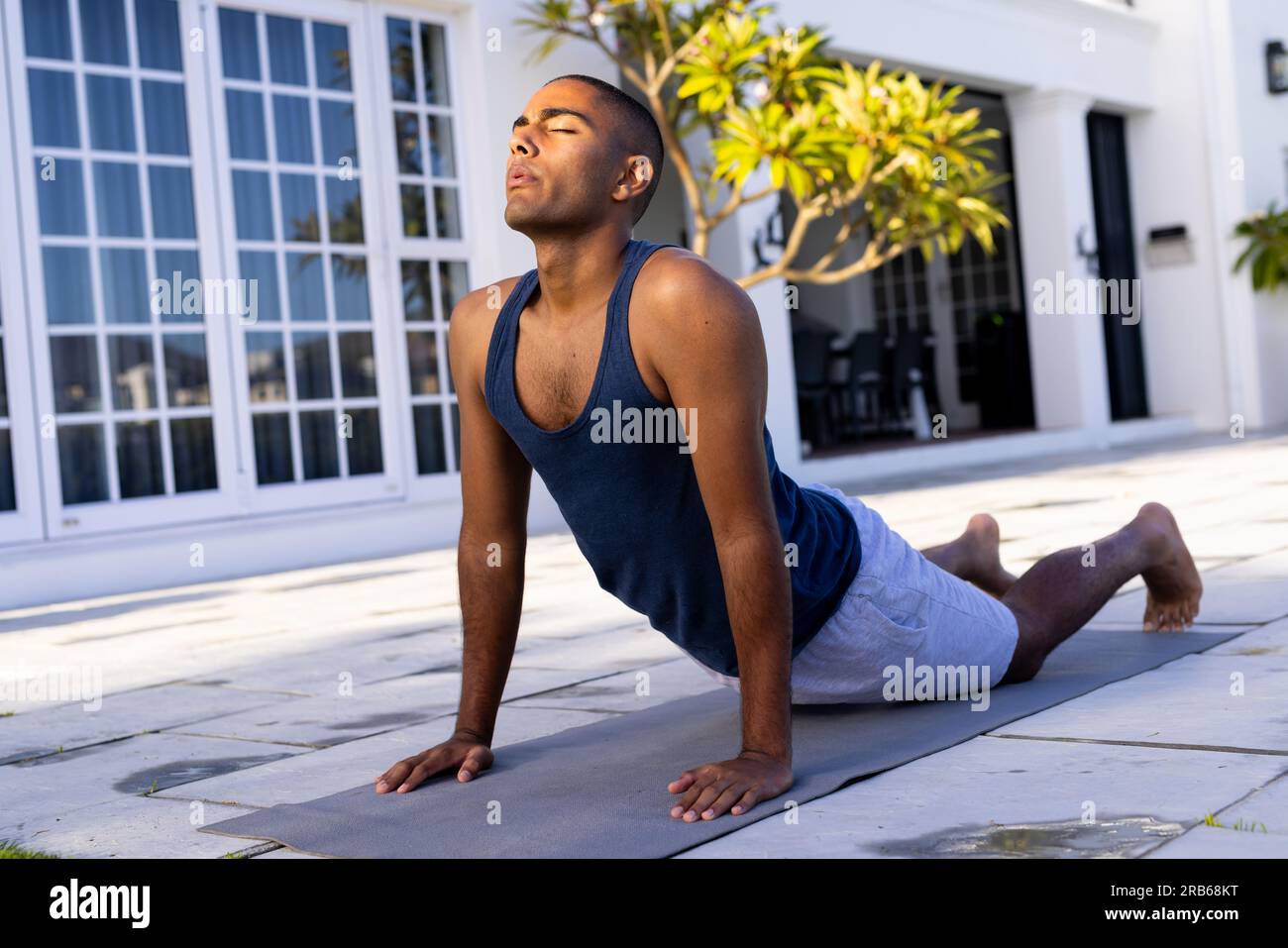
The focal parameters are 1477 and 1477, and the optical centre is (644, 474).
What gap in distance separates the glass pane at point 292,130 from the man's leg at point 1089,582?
5073 mm

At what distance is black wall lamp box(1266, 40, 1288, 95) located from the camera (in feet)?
45.0

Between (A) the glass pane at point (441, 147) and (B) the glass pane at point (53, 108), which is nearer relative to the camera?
(B) the glass pane at point (53, 108)

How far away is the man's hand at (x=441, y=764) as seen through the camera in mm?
2186

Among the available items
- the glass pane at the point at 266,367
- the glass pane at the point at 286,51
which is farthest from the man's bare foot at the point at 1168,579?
the glass pane at the point at 286,51

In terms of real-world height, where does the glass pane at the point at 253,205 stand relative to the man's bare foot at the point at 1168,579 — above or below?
above

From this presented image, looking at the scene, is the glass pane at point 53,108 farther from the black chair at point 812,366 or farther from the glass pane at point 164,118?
the black chair at point 812,366

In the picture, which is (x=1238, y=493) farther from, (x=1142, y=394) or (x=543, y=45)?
(x=1142, y=394)

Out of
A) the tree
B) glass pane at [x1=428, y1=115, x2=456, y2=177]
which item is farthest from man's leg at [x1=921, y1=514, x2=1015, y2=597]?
glass pane at [x1=428, y1=115, x2=456, y2=177]

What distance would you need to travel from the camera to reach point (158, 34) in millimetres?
6523

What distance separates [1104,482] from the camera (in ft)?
25.6

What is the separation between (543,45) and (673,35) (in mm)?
696

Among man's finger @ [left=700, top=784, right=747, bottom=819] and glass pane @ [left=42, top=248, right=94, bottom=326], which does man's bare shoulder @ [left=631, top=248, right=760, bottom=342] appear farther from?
glass pane @ [left=42, top=248, right=94, bottom=326]

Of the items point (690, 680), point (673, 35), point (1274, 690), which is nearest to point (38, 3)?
point (673, 35)
